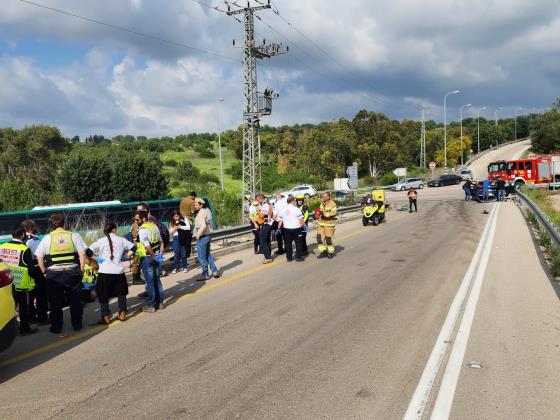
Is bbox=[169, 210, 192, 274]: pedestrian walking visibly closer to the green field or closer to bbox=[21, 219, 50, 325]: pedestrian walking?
bbox=[21, 219, 50, 325]: pedestrian walking

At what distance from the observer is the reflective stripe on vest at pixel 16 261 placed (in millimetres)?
6734

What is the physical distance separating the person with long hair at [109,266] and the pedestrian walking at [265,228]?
5446mm

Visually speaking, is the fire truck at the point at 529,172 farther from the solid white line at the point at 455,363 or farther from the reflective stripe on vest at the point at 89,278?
the reflective stripe on vest at the point at 89,278

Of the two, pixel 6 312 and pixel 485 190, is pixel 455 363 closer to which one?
pixel 6 312

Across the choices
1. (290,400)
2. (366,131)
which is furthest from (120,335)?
(366,131)

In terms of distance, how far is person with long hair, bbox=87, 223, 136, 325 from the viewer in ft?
24.0

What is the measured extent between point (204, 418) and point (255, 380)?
885 millimetres

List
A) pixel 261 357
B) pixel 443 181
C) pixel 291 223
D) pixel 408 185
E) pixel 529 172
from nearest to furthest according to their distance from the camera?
pixel 261 357, pixel 291 223, pixel 529 172, pixel 443 181, pixel 408 185

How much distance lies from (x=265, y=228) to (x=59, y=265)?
6420 mm

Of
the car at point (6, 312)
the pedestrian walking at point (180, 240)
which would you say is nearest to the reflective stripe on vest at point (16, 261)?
the car at point (6, 312)

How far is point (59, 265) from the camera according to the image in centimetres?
690

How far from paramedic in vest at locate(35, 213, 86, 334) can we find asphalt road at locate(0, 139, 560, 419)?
0.54m

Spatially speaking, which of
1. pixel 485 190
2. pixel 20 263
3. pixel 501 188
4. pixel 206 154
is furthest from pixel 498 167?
pixel 206 154

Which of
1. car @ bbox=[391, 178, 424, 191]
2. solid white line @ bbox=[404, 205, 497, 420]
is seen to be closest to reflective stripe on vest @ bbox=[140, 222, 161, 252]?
solid white line @ bbox=[404, 205, 497, 420]
